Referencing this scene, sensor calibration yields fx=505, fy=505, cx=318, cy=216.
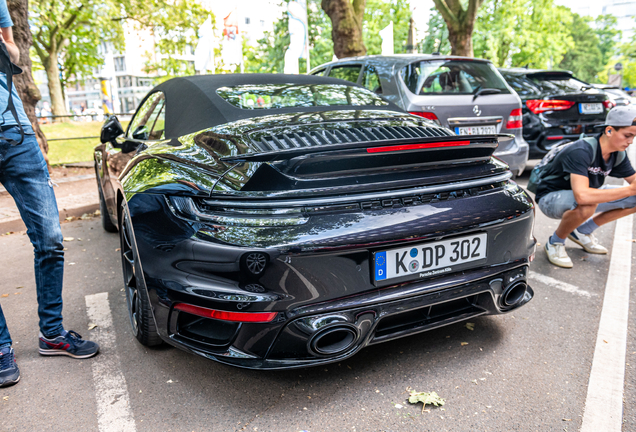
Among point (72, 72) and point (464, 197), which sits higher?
point (72, 72)

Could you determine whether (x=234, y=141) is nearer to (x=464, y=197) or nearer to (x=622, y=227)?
(x=464, y=197)

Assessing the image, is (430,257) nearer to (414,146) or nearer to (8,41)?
(414,146)

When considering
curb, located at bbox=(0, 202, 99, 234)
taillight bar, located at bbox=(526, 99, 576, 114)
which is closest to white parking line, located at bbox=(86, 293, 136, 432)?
curb, located at bbox=(0, 202, 99, 234)

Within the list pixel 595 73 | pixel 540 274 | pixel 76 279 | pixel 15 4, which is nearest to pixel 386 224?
pixel 540 274

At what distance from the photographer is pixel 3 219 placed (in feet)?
18.8

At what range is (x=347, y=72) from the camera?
6613 millimetres

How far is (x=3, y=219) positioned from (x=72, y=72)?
30982 mm

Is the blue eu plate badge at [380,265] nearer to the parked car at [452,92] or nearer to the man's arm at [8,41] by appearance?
the man's arm at [8,41]

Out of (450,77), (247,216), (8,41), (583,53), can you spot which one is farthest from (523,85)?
(583,53)

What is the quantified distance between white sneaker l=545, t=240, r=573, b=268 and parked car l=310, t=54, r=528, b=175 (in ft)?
6.63

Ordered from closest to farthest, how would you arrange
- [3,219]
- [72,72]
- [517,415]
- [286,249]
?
1. [286,249]
2. [517,415]
3. [3,219]
4. [72,72]

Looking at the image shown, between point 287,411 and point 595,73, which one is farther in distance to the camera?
point 595,73

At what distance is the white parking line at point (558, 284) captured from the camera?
339 cm

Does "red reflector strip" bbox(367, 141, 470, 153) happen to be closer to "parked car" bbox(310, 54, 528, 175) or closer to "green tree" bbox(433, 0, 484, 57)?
"parked car" bbox(310, 54, 528, 175)
